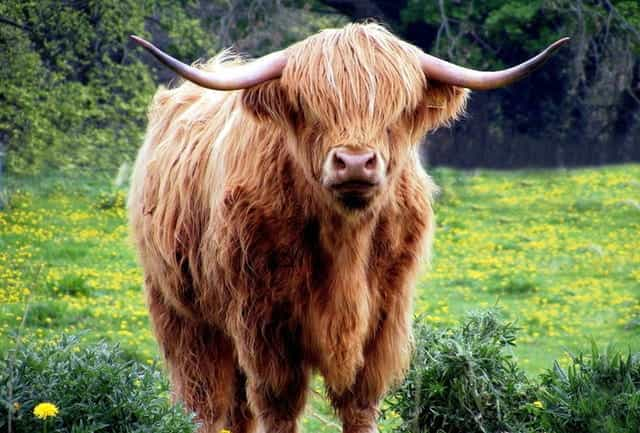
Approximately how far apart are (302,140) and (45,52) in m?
10.4

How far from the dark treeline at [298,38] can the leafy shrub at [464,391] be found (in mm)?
8881

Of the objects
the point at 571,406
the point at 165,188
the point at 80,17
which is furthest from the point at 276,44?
the point at 571,406

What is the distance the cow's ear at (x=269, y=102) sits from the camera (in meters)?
4.12

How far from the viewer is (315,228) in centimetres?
425

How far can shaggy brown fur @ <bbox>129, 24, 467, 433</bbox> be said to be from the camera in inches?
158

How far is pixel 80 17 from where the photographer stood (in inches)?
539

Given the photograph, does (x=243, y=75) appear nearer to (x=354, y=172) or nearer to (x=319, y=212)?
(x=319, y=212)

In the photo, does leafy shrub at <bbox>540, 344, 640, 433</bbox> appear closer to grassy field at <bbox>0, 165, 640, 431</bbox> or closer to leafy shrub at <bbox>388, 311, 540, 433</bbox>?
leafy shrub at <bbox>388, 311, 540, 433</bbox>

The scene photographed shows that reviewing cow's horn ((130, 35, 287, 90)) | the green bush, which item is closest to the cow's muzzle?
cow's horn ((130, 35, 287, 90))

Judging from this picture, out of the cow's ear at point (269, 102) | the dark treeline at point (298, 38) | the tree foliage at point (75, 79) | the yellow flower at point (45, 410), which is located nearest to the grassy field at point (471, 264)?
the tree foliage at point (75, 79)

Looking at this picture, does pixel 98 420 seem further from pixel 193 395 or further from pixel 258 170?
pixel 193 395

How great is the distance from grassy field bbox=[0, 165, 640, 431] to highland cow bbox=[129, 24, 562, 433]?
4.18 feet

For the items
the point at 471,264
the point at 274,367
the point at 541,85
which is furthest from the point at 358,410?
the point at 541,85

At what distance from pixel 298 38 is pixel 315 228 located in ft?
47.5
